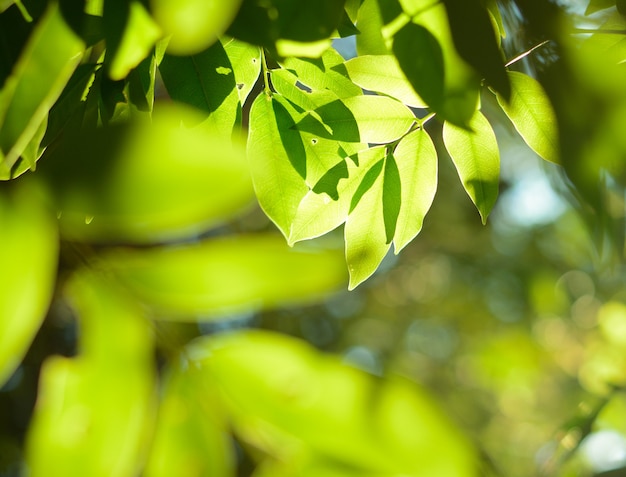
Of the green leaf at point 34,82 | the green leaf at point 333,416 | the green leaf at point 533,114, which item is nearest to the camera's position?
the green leaf at point 333,416

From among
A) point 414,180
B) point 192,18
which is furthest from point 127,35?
point 414,180

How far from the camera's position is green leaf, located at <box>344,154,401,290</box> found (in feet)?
1.77

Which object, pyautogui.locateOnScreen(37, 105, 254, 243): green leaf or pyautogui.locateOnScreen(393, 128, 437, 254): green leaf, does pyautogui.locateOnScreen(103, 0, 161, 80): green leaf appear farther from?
pyautogui.locateOnScreen(393, 128, 437, 254): green leaf

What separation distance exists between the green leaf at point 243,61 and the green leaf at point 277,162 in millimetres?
23

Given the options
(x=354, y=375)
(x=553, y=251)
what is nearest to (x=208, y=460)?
(x=354, y=375)

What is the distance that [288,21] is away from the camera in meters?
0.41

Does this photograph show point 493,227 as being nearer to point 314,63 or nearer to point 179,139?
point 314,63

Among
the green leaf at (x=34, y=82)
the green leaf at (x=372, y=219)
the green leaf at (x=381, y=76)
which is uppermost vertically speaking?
the green leaf at (x=34, y=82)

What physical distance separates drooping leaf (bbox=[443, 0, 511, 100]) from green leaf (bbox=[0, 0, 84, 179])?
0.24 meters

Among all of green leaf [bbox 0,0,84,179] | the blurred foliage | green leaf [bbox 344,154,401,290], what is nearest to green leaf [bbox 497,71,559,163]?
the blurred foliage

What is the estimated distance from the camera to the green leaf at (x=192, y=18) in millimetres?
348

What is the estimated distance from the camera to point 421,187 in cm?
56

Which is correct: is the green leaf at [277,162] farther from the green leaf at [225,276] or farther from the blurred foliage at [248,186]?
the green leaf at [225,276]

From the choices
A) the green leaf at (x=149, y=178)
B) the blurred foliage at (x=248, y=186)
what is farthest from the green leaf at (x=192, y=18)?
the green leaf at (x=149, y=178)
